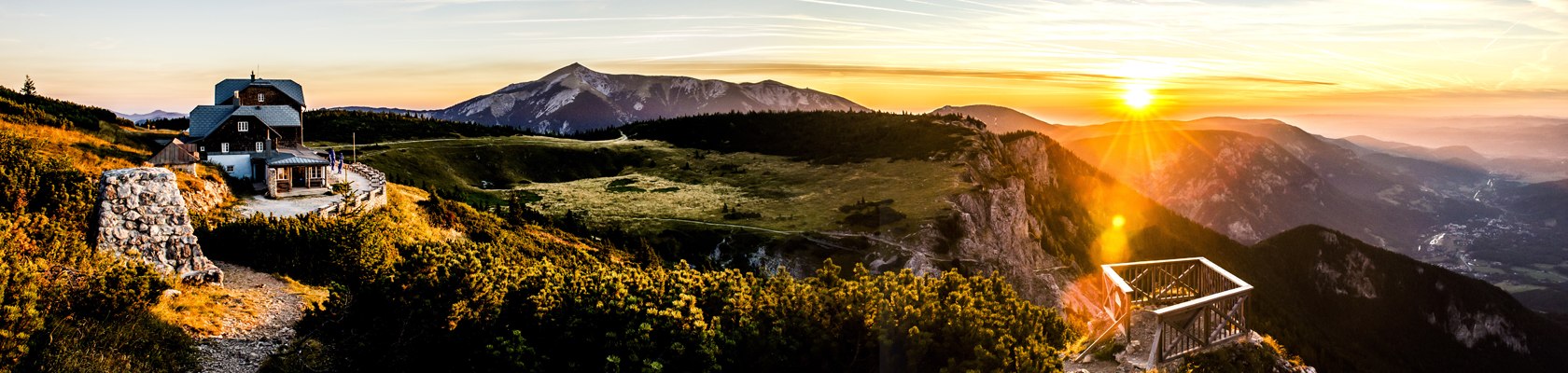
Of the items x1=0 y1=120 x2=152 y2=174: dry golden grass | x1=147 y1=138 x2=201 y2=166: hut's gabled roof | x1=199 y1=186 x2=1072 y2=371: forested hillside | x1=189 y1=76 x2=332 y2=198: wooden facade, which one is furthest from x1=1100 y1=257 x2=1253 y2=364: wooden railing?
x1=147 y1=138 x2=201 y2=166: hut's gabled roof

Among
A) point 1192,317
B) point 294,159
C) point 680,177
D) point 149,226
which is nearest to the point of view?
point 1192,317

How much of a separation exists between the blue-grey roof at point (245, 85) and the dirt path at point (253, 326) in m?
43.5

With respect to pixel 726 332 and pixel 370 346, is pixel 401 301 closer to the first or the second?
pixel 370 346

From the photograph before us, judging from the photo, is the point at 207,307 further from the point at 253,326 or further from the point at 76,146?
the point at 76,146

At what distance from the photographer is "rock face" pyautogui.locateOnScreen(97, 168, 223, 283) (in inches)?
1113

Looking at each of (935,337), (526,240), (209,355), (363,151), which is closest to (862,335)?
(935,337)

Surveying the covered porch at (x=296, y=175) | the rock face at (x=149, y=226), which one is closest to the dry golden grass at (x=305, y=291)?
the rock face at (x=149, y=226)

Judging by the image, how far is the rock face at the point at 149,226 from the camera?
28266 mm

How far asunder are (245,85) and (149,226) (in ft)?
148

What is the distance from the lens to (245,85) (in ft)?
219

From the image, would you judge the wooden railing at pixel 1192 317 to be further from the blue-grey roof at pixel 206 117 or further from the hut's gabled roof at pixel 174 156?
the blue-grey roof at pixel 206 117

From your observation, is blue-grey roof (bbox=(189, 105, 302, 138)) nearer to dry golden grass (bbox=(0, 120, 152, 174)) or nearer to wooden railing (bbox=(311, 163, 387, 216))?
dry golden grass (bbox=(0, 120, 152, 174))

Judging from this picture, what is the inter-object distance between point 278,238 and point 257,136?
21.0 m

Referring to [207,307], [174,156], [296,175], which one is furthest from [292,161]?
[207,307]
